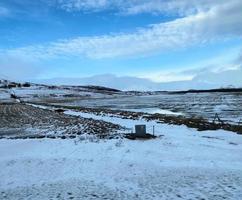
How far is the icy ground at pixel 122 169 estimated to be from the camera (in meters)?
11.2

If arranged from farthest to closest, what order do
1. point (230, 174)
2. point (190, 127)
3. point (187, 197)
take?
1. point (190, 127)
2. point (230, 174)
3. point (187, 197)

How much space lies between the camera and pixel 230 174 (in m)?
13.0

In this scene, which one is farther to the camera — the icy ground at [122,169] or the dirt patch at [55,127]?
the dirt patch at [55,127]

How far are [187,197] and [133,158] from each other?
588 centimetres

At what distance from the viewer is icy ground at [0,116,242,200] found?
11.2 meters

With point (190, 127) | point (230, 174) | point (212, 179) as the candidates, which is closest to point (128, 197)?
point (212, 179)

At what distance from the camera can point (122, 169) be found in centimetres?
1420

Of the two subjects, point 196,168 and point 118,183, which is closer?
point 118,183

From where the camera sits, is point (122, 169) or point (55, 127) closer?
point (122, 169)

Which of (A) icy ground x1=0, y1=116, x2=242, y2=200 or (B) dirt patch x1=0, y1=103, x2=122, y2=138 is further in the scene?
(B) dirt patch x1=0, y1=103, x2=122, y2=138

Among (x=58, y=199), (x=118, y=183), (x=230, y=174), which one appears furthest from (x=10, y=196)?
(x=230, y=174)

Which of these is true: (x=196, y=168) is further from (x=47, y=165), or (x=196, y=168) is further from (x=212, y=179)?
(x=47, y=165)

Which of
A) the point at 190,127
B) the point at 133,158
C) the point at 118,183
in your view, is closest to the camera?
the point at 118,183

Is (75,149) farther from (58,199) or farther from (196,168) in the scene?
(58,199)
